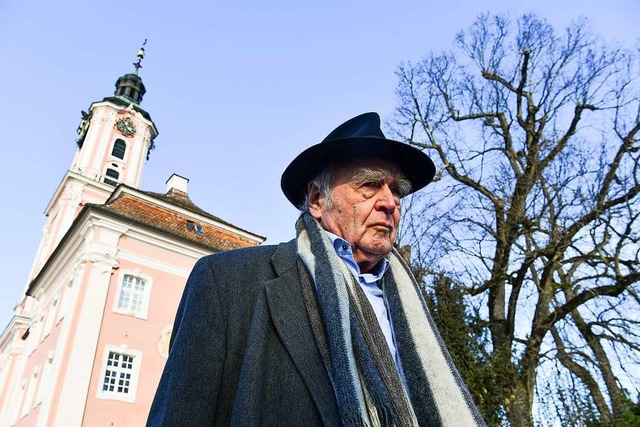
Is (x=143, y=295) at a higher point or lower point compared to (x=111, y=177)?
lower

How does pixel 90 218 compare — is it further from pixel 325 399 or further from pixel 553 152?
pixel 325 399

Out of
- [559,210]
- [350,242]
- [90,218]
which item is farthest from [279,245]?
[90,218]

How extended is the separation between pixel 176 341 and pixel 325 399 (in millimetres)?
531

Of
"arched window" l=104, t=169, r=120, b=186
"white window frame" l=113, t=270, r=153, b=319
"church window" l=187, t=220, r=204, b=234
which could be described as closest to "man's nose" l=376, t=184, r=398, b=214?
"white window frame" l=113, t=270, r=153, b=319

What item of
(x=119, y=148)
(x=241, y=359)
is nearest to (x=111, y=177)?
(x=119, y=148)

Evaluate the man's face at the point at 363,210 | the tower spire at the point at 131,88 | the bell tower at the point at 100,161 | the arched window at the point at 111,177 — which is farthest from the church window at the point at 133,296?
the tower spire at the point at 131,88

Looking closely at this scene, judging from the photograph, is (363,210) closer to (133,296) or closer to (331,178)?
(331,178)

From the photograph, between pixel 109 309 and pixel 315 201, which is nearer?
pixel 315 201

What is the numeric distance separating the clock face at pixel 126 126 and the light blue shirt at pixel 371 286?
112 feet

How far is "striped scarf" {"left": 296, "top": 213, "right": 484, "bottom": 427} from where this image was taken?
4.91 feet

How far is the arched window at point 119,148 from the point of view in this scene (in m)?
32.0

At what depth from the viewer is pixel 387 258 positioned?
2414 mm

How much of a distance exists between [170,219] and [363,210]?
19.9 metres

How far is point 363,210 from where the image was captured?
7.41 ft
